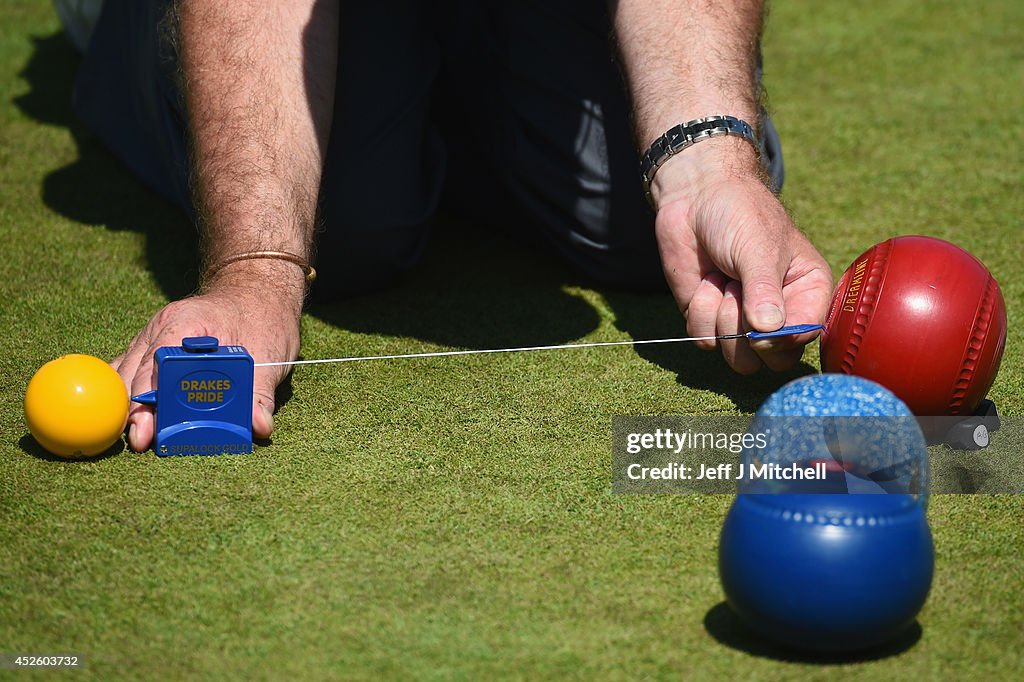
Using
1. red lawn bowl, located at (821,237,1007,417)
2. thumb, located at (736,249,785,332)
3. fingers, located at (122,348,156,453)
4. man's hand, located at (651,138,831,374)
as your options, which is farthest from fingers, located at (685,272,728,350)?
fingers, located at (122,348,156,453)

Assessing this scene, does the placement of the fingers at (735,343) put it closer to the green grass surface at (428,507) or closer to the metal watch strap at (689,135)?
the green grass surface at (428,507)

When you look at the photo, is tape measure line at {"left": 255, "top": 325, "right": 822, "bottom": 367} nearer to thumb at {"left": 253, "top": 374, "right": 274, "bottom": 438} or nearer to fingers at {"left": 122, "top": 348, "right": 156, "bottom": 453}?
thumb at {"left": 253, "top": 374, "right": 274, "bottom": 438}

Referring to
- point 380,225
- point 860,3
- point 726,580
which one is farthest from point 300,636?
point 860,3

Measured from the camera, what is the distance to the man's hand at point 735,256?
2.25 m

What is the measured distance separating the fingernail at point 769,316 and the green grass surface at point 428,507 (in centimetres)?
22

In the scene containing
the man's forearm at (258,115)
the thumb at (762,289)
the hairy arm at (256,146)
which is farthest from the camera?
the man's forearm at (258,115)

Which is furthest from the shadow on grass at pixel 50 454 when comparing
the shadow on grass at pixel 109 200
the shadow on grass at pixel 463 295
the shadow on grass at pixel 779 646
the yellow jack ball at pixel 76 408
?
the shadow on grass at pixel 779 646

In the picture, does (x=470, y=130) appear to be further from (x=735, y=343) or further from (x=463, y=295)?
(x=735, y=343)

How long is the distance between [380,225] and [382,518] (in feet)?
3.54

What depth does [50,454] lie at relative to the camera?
82.0 inches

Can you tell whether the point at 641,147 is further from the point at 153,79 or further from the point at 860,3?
the point at 860,3

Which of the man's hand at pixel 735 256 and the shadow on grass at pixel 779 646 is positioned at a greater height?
the man's hand at pixel 735 256

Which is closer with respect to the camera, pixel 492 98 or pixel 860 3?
pixel 492 98

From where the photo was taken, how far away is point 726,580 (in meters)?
1.58
